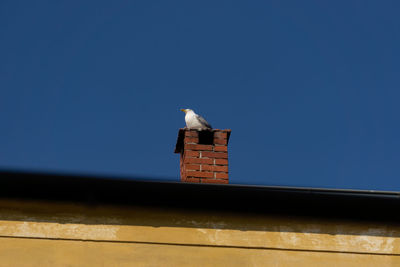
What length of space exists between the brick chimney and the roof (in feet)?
2.37

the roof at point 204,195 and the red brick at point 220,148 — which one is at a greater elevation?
the red brick at point 220,148

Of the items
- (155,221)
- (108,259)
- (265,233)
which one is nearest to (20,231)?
(108,259)

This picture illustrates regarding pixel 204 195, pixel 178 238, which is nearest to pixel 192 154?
pixel 204 195

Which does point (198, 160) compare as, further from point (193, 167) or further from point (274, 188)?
point (274, 188)

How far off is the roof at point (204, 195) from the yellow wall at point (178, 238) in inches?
3.4

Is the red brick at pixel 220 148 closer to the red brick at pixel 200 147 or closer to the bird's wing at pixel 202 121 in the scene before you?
the red brick at pixel 200 147

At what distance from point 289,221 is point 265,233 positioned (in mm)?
298

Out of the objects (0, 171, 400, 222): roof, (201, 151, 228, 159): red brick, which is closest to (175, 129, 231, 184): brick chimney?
(201, 151, 228, 159): red brick

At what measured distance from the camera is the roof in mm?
5996

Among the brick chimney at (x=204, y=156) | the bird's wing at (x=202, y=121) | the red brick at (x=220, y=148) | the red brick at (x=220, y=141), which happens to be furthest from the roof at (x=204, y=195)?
the bird's wing at (x=202, y=121)

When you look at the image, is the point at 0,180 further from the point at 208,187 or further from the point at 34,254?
the point at 208,187

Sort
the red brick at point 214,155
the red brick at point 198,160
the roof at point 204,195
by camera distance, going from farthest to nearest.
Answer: the red brick at point 214,155 < the red brick at point 198,160 < the roof at point 204,195

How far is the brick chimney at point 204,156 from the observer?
693cm

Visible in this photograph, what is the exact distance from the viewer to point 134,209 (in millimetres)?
6145
